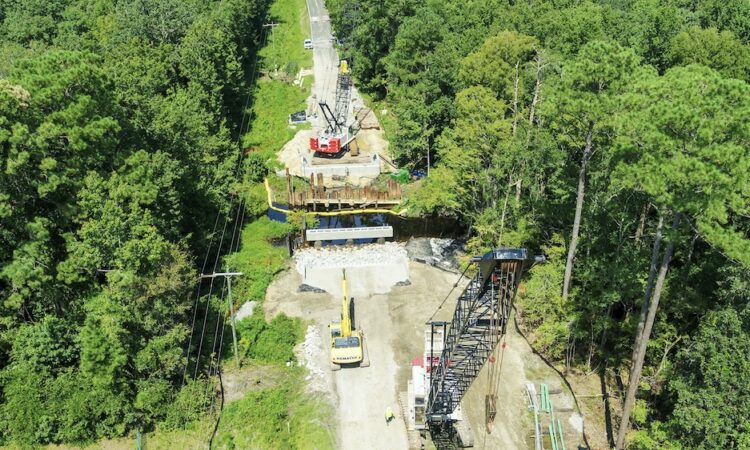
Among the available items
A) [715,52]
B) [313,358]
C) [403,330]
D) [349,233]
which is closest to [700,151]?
[403,330]

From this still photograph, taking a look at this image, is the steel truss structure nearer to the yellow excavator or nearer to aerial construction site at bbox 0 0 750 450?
aerial construction site at bbox 0 0 750 450

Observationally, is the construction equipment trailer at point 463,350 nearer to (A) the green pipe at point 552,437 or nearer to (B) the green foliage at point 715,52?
(A) the green pipe at point 552,437

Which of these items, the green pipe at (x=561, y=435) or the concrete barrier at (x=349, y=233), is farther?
the concrete barrier at (x=349, y=233)

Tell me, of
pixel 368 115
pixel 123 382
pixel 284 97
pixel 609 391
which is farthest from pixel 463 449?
pixel 284 97

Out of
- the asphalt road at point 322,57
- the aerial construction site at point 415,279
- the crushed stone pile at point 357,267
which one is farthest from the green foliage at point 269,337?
the asphalt road at point 322,57

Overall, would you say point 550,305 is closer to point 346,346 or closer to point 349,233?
point 346,346

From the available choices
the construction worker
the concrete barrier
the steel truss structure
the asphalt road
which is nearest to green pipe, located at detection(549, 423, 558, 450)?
the steel truss structure

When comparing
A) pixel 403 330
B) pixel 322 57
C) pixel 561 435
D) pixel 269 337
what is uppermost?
pixel 322 57
